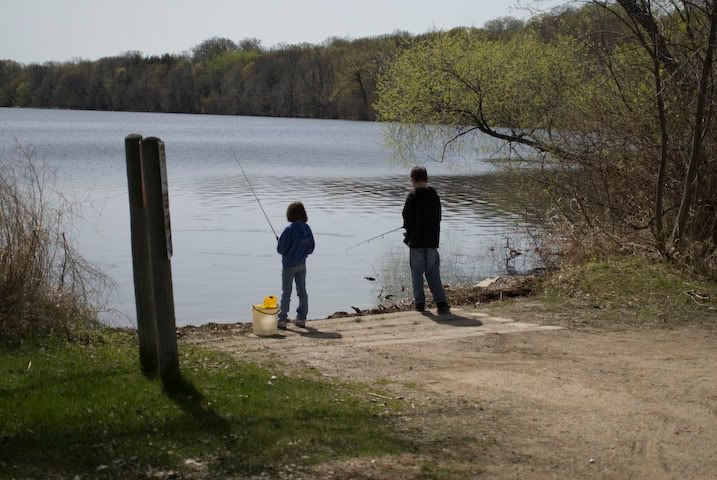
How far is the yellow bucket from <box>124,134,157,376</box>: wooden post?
2.42 m

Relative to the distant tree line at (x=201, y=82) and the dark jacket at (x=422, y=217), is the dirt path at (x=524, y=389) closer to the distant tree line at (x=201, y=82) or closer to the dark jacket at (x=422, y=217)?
the dark jacket at (x=422, y=217)

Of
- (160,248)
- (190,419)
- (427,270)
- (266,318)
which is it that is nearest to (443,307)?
(427,270)

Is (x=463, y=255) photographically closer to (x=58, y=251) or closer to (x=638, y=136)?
(x=638, y=136)

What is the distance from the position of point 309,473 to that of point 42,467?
4.64ft

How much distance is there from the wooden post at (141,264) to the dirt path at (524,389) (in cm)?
125

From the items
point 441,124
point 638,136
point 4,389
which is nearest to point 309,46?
point 441,124

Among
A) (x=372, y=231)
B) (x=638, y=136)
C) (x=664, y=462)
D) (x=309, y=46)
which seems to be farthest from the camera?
(x=309, y=46)

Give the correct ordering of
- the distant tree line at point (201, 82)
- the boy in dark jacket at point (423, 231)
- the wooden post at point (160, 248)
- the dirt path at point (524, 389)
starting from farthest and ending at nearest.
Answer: the distant tree line at point (201, 82) < the boy in dark jacket at point (423, 231) < the wooden post at point (160, 248) < the dirt path at point (524, 389)

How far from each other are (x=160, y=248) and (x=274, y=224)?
53.9 ft

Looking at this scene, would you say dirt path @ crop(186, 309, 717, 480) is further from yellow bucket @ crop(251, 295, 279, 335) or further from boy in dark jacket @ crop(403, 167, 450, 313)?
boy in dark jacket @ crop(403, 167, 450, 313)

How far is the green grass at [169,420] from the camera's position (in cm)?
540

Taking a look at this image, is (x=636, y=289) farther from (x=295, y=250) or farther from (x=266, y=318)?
(x=266, y=318)

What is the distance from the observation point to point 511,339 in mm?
9438

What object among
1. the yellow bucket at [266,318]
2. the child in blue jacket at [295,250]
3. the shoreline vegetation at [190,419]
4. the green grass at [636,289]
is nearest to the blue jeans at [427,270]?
the child in blue jacket at [295,250]
